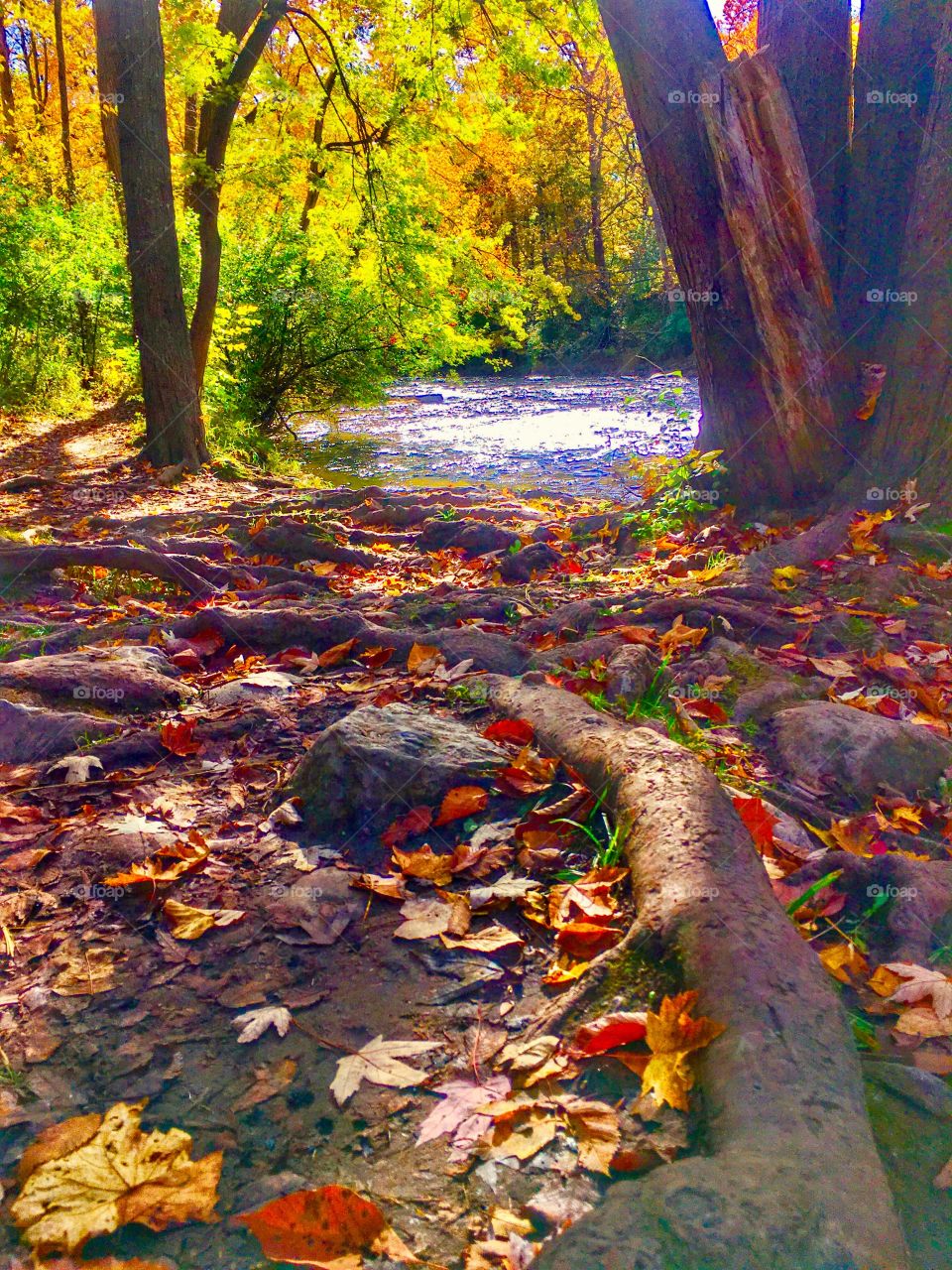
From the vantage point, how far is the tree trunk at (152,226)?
32.4 ft

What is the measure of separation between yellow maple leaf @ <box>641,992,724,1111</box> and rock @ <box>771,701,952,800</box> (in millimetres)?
1442

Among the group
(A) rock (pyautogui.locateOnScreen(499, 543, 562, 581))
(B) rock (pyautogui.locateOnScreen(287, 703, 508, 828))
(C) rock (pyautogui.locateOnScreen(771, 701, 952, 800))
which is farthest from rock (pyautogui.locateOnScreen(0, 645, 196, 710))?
(A) rock (pyautogui.locateOnScreen(499, 543, 562, 581))

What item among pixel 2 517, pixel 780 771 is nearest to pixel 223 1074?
pixel 780 771

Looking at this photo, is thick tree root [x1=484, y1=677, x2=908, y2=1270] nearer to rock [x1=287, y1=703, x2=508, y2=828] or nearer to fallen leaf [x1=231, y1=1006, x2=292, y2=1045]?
rock [x1=287, y1=703, x2=508, y2=828]

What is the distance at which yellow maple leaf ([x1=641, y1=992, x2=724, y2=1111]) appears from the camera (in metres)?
1.64

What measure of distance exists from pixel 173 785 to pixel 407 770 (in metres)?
0.88

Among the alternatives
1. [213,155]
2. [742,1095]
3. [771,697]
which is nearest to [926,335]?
[771,697]

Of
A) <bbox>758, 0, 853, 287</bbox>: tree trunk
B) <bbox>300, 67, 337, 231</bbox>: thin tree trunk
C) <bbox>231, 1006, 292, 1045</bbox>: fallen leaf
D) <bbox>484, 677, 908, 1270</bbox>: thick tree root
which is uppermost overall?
<bbox>300, 67, 337, 231</bbox>: thin tree trunk

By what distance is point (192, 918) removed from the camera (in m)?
2.33

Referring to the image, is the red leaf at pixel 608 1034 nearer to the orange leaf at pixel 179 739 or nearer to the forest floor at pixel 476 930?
the forest floor at pixel 476 930

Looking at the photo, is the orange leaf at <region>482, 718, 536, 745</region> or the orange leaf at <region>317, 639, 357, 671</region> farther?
the orange leaf at <region>317, 639, 357, 671</region>

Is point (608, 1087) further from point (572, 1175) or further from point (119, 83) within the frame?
point (119, 83)

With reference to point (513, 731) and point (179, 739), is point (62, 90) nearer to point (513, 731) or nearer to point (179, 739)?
point (179, 739)

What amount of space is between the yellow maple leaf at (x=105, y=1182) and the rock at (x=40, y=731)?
71.3 inches
